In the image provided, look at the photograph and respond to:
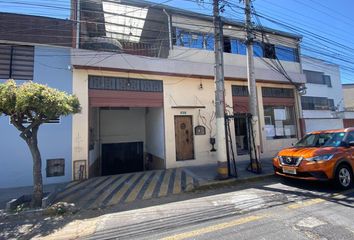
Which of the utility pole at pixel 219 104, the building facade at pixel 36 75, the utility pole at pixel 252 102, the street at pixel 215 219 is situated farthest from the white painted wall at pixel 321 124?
the building facade at pixel 36 75

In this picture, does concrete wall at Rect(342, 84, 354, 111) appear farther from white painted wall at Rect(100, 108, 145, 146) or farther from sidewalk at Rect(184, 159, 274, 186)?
white painted wall at Rect(100, 108, 145, 146)

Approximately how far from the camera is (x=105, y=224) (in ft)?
14.9

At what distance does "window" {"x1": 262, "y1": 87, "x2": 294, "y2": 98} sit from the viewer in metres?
13.0

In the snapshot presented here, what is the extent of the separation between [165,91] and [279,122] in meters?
7.50

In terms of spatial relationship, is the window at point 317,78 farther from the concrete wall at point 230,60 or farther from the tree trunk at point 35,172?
the tree trunk at point 35,172

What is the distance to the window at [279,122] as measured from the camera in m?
12.9

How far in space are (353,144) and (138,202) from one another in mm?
6530

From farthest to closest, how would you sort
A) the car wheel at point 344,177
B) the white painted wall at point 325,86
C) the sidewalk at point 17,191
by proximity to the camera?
1. the white painted wall at point 325,86
2. the sidewalk at point 17,191
3. the car wheel at point 344,177

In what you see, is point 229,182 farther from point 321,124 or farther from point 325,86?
point 325,86

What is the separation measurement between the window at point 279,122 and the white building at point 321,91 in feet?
28.0

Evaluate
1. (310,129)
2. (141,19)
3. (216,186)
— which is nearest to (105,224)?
(216,186)

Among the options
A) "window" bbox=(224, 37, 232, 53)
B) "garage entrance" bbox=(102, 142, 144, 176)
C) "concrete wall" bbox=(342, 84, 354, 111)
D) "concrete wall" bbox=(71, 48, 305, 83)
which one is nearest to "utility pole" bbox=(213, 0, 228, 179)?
"concrete wall" bbox=(71, 48, 305, 83)

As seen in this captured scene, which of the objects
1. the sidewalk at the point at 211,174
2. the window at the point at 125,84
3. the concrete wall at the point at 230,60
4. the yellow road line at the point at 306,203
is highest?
the concrete wall at the point at 230,60

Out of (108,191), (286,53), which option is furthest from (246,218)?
(286,53)
